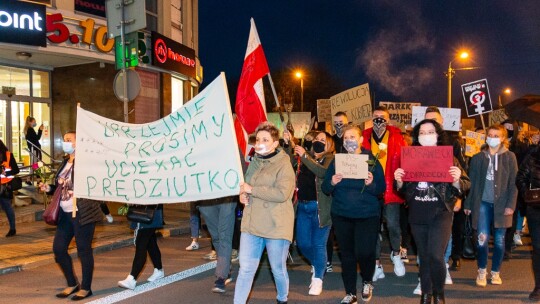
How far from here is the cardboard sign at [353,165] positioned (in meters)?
5.80

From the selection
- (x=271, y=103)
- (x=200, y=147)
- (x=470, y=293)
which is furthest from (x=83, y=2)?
(x=271, y=103)

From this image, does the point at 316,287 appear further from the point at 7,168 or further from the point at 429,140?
the point at 7,168

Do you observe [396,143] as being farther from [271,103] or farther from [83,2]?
[271,103]

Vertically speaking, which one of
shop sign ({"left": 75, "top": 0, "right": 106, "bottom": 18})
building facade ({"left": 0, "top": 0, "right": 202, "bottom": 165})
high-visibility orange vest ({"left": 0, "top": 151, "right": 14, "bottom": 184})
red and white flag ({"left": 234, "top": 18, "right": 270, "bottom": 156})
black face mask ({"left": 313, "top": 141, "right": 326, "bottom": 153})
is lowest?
high-visibility orange vest ({"left": 0, "top": 151, "right": 14, "bottom": 184})

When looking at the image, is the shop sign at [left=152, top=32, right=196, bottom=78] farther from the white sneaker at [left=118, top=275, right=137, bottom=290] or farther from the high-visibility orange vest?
the white sneaker at [left=118, top=275, right=137, bottom=290]

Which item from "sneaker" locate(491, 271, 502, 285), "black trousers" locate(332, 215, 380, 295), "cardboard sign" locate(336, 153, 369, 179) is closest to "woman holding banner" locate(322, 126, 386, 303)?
"black trousers" locate(332, 215, 380, 295)

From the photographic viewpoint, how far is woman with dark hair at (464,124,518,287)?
690cm

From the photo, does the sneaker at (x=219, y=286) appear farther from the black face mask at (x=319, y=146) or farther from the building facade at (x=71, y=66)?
the building facade at (x=71, y=66)

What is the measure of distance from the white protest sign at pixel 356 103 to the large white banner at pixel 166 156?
4.99 m

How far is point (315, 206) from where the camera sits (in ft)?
22.6

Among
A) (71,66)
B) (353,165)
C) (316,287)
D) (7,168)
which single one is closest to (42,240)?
(7,168)

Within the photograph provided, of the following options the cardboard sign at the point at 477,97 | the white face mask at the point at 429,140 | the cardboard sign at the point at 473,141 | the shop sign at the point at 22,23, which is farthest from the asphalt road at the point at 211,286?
the shop sign at the point at 22,23

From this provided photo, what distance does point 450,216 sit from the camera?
5609mm

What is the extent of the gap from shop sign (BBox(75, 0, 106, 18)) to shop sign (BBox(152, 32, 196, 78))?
71.0 inches
